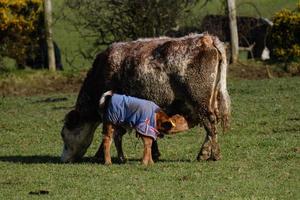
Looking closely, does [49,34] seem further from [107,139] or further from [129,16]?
[107,139]

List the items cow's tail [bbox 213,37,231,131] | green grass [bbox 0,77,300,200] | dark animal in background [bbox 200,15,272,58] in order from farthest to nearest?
dark animal in background [bbox 200,15,272,58] → cow's tail [bbox 213,37,231,131] → green grass [bbox 0,77,300,200]

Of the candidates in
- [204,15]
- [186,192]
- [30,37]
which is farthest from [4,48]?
[186,192]

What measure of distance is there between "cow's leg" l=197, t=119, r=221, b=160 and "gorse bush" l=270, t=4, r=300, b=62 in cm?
1640

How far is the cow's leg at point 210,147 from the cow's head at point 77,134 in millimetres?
1974

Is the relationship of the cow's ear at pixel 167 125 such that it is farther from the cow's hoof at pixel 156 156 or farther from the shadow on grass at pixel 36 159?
the shadow on grass at pixel 36 159

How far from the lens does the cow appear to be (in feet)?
45.7

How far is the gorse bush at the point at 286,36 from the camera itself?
3034cm

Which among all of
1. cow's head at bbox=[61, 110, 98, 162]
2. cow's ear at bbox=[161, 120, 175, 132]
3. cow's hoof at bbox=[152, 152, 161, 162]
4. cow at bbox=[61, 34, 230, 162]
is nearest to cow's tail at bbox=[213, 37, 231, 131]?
cow at bbox=[61, 34, 230, 162]

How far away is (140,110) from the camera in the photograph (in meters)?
13.6

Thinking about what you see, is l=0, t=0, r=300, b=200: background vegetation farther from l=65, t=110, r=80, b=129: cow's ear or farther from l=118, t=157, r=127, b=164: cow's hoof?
l=65, t=110, r=80, b=129: cow's ear

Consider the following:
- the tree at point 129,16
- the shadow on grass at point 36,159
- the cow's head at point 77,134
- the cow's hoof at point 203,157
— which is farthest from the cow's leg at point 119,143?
the tree at point 129,16

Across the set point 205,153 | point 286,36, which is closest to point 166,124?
point 205,153

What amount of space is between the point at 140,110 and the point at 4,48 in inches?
696

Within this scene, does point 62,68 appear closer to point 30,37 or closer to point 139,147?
point 30,37
